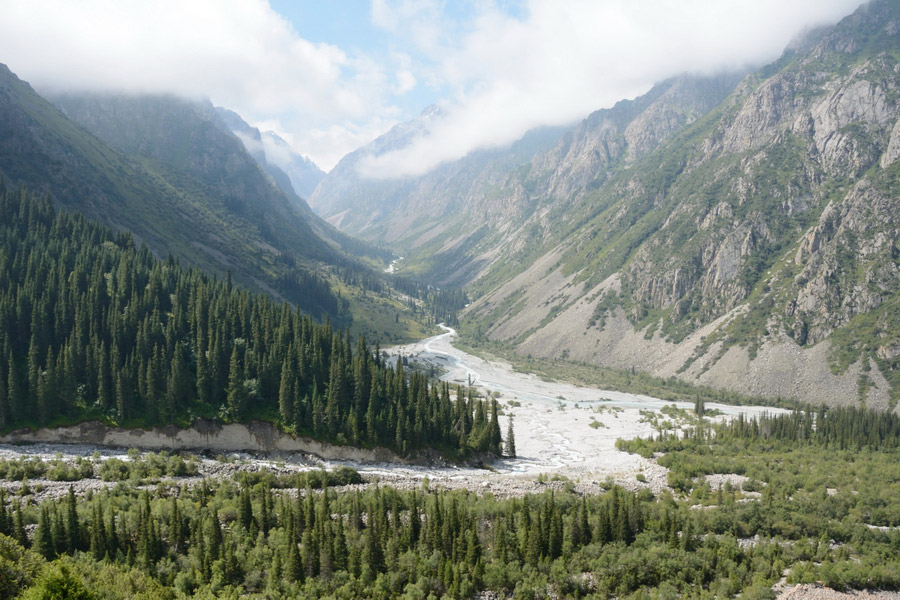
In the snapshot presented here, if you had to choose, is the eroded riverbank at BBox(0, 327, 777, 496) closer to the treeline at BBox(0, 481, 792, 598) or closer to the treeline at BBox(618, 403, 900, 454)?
the treeline at BBox(618, 403, 900, 454)

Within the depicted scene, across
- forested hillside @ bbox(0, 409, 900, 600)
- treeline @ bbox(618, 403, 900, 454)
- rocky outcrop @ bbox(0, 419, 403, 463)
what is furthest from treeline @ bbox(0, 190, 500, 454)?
treeline @ bbox(618, 403, 900, 454)

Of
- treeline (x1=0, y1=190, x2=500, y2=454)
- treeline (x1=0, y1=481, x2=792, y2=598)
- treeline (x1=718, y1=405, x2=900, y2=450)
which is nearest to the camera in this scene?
treeline (x1=0, y1=481, x2=792, y2=598)

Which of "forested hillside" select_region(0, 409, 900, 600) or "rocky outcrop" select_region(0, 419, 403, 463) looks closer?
"forested hillside" select_region(0, 409, 900, 600)

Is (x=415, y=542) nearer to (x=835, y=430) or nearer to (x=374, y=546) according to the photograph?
(x=374, y=546)

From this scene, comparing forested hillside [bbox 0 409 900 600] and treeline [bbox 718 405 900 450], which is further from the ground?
treeline [bbox 718 405 900 450]

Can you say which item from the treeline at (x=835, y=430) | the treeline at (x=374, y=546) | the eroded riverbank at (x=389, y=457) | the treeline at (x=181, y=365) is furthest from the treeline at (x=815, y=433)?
the treeline at (x=374, y=546)

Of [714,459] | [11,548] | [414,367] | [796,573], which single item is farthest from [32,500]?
[414,367]

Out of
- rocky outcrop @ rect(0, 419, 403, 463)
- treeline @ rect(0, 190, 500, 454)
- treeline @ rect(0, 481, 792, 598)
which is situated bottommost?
treeline @ rect(0, 481, 792, 598)
